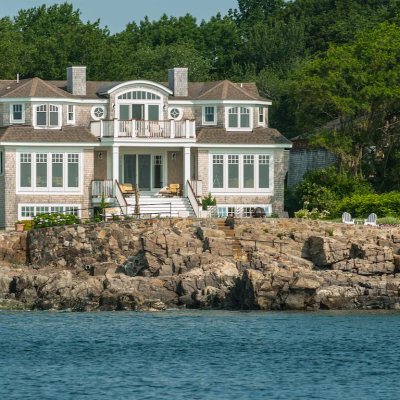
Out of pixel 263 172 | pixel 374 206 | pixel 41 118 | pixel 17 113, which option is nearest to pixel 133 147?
A: pixel 41 118

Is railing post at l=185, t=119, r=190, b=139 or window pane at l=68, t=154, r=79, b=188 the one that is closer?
window pane at l=68, t=154, r=79, b=188

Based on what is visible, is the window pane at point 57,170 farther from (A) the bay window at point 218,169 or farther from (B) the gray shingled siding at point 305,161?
(B) the gray shingled siding at point 305,161

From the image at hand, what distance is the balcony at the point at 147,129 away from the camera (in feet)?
179

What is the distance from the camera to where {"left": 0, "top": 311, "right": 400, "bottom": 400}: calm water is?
31.7 metres

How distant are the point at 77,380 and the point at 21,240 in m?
19.2

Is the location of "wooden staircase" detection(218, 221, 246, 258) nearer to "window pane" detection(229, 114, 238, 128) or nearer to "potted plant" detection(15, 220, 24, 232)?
"window pane" detection(229, 114, 238, 128)

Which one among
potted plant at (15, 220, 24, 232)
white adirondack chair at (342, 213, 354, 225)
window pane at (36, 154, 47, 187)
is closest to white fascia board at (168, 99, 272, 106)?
window pane at (36, 154, 47, 187)

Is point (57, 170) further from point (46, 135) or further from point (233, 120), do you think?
point (233, 120)

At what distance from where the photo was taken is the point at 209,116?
58219 millimetres

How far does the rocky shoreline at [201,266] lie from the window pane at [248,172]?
614cm

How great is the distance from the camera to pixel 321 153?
2456 inches

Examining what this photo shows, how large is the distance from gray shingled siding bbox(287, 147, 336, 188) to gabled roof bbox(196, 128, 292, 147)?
5.09m

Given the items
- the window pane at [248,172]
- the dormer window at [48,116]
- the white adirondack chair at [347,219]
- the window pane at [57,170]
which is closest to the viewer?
the white adirondack chair at [347,219]

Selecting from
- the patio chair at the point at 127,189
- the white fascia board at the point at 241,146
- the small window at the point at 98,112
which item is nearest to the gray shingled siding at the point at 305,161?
the white fascia board at the point at 241,146
